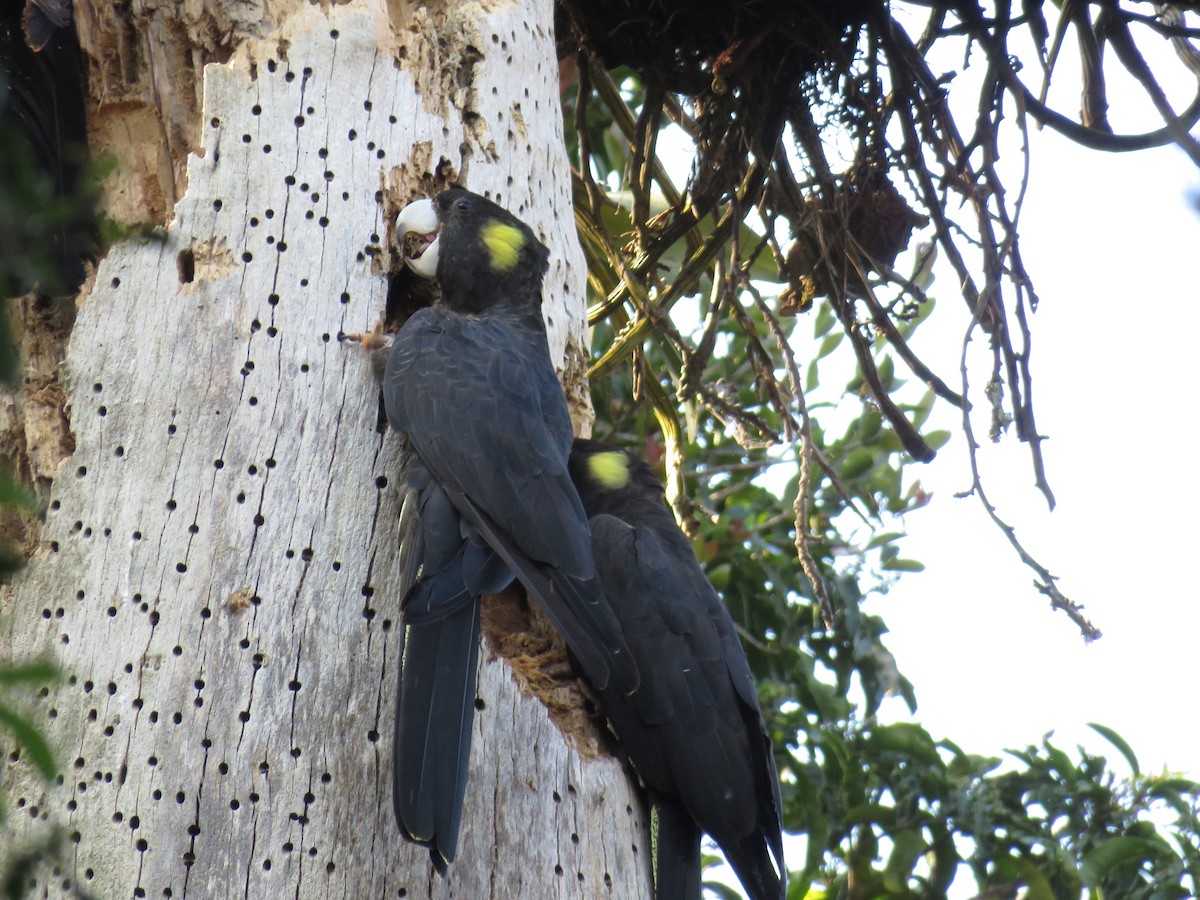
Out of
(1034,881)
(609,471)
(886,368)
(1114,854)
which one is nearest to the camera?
(609,471)

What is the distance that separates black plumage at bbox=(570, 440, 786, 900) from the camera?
2064 millimetres

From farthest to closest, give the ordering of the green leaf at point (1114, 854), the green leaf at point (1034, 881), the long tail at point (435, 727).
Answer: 1. the green leaf at point (1034, 881)
2. the green leaf at point (1114, 854)
3. the long tail at point (435, 727)

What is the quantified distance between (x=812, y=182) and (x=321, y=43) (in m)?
1.36

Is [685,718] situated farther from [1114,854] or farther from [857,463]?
[857,463]

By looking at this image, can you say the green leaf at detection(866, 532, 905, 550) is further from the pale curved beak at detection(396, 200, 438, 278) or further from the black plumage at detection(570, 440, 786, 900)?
the pale curved beak at detection(396, 200, 438, 278)

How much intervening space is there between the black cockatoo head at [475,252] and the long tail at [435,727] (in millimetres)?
743

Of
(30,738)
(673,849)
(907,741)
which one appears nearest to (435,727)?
(673,849)

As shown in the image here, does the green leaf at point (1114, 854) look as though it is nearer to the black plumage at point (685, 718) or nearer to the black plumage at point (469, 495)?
the black plumage at point (685, 718)

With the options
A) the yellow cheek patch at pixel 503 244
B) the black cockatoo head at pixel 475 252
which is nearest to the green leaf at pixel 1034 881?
the black cockatoo head at pixel 475 252

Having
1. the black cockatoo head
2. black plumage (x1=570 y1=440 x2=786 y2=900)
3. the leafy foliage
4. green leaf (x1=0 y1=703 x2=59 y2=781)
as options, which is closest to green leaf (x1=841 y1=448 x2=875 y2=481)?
the leafy foliage

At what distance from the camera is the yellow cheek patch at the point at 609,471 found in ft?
8.65

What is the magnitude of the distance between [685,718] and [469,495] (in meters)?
0.55

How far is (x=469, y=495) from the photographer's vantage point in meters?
2.00

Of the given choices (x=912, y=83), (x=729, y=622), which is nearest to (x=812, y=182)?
(x=912, y=83)
